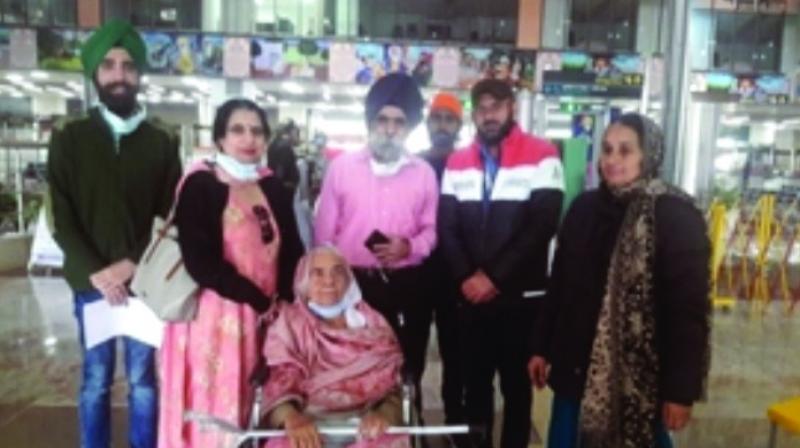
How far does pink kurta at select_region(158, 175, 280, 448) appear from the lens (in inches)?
88.4

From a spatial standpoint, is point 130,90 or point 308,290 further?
point 130,90

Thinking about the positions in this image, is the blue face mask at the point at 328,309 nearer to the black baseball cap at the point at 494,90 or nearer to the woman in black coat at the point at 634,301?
the woman in black coat at the point at 634,301

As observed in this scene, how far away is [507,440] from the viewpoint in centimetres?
271

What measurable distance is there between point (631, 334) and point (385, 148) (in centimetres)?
113

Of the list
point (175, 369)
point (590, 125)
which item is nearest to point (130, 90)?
point (175, 369)

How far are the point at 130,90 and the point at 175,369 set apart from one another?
1.00 m

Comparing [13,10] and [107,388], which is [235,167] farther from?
[13,10]

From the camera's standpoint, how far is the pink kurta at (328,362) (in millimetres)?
2135

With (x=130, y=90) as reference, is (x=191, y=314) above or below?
below

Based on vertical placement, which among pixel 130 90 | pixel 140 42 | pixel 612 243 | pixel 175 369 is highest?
pixel 140 42

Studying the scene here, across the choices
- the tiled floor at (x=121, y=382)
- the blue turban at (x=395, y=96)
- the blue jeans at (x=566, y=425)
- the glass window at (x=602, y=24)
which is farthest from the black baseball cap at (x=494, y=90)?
the glass window at (x=602, y=24)

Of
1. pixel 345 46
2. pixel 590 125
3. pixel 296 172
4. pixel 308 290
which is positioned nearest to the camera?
pixel 308 290

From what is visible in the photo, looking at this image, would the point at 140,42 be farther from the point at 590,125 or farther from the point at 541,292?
the point at 590,125

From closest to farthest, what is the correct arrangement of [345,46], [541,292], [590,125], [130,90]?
[130,90], [541,292], [590,125], [345,46]
